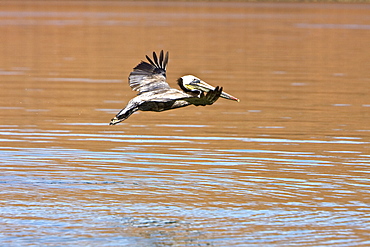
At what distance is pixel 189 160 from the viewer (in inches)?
547

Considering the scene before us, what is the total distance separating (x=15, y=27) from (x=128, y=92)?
1230 inches

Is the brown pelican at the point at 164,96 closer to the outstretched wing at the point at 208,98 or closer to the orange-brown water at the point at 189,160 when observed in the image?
the outstretched wing at the point at 208,98

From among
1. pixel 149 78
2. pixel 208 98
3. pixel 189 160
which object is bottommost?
pixel 189 160

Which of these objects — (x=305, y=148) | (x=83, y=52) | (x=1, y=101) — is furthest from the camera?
(x=83, y=52)

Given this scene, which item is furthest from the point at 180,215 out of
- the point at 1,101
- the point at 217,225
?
the point at 1,101

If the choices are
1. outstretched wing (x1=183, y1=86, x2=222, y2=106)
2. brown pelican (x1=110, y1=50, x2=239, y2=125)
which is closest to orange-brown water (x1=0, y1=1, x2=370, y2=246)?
brown pelican (x1=110, y1=50, x2=239, y2=125)

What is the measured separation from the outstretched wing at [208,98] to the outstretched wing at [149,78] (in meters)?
1.22

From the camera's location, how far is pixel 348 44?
4194cm

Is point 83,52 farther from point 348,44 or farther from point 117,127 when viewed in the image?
point 117,127

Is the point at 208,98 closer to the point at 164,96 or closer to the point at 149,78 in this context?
the point at 164,96

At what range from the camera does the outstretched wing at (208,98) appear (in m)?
9.85

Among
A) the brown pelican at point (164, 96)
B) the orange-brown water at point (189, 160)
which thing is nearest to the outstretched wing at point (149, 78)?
the brown pelican at point (164, 96)

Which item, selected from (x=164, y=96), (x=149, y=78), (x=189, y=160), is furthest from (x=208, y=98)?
(x=189, y=160)

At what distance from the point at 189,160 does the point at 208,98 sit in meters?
3.97
